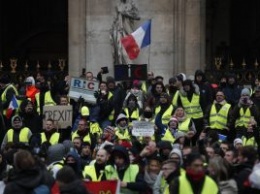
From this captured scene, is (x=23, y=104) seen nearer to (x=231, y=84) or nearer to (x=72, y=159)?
(x=231, y=84)

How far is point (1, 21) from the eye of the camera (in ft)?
115

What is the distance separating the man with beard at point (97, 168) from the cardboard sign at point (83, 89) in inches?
288

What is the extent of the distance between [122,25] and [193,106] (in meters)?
5.53

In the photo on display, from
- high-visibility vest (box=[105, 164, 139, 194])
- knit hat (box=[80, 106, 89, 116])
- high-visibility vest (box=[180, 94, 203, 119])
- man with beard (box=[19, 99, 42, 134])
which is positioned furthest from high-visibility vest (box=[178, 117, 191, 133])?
high-visibility vest (box=[105, 164, 139, 194])

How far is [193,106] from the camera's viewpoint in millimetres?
22875

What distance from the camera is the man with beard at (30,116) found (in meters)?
22.4

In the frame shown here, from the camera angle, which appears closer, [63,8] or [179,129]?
[179,129]

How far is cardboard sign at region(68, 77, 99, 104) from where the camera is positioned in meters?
22.7

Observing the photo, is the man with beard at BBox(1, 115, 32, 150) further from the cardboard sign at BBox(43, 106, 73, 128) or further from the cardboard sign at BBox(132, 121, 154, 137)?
the cardboard sign at BBox(132, 121, 154, 137)

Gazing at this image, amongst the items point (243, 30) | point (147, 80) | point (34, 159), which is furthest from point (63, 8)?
point (34, 159)

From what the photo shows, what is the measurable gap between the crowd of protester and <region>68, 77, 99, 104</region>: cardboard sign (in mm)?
98

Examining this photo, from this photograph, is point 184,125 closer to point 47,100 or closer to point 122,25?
point 47,100

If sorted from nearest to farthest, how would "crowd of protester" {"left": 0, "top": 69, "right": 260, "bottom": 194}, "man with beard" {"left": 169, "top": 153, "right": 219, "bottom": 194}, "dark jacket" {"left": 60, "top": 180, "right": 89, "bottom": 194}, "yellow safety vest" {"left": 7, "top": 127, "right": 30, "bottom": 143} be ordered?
1. "dark jacket" {"left": 60, "top": 180, "right": 89, "bottom": 194}
2. "man with beard" {"left": 169, "top": 153, "right": 219, "bottom": 194}
3. "crowd of protester" {"left": 0, "top": 69, "right": 260, "bottom": 194}
4. "yellow safety vest" {"left": 7, "top": 127, "right": 30, "bottom": 143}

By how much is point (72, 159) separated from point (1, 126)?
750 centimetres
